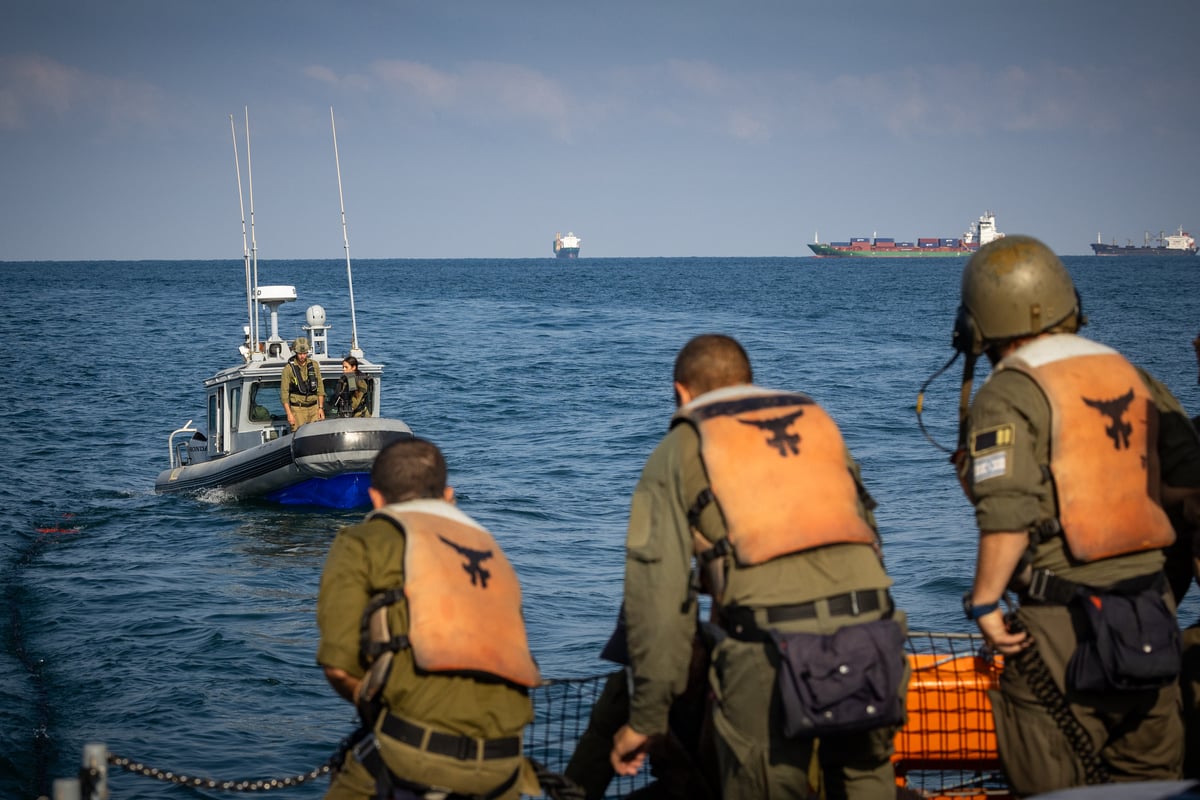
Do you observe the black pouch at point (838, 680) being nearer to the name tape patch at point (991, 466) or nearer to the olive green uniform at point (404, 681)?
the name tape patch at point (991, 466)

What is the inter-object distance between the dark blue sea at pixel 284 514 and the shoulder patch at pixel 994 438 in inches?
162

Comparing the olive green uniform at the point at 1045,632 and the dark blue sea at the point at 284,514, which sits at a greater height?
the olive green uniform at the point at 1045,632

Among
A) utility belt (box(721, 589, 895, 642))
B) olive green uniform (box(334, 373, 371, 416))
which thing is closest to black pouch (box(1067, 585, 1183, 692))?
utility belt (box(721, 589, 895, 642))

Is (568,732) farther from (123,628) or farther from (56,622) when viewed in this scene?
(56,622)

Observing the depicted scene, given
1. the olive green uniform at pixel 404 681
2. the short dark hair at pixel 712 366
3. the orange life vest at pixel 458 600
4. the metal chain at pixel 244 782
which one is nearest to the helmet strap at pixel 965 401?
the short dark hair at pixel 712 366

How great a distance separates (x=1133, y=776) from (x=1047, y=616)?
1.93 ft

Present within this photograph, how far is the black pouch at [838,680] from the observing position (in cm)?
344

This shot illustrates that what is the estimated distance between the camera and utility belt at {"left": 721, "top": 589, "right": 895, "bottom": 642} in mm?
3566

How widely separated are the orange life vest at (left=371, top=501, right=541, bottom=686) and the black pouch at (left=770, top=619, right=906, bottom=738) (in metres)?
0.84

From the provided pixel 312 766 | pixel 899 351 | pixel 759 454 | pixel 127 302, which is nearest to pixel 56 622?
pixel 312 766

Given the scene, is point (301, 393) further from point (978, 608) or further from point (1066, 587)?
point (1066, 587)

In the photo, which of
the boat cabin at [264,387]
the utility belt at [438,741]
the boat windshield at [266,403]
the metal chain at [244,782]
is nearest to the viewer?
the utility belt at [438,741]

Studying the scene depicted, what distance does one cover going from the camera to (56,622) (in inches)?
520

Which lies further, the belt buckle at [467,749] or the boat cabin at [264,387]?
the boat cabin at [264,387]
